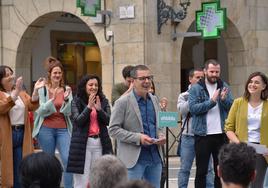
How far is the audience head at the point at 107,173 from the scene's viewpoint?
4.89 m

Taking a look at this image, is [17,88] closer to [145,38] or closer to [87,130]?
[87,130]

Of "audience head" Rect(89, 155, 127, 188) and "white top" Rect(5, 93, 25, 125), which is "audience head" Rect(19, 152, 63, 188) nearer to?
"audience head" Rect(89, 155, 127, 188)

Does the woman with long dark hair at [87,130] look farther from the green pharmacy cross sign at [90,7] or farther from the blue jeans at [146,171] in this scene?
the green pharmacy cross sign at [90,7]

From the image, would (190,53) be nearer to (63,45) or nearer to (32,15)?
(63,45)

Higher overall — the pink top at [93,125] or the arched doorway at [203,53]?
the arched doorway at [203,53]

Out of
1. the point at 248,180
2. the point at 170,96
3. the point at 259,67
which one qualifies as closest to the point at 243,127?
the point at 248,180

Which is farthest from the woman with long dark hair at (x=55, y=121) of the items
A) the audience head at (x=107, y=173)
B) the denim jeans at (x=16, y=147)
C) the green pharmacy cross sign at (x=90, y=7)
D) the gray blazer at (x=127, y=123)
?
the green pharmacy cross sign at (x=90, y=7)

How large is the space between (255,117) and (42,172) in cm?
414

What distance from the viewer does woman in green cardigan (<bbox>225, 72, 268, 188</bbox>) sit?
26.4 ft

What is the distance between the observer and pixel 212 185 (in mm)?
9875

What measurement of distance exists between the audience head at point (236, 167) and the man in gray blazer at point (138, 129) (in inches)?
116

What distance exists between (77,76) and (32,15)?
4.24m

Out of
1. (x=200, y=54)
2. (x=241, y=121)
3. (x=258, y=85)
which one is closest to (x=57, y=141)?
(x=241, y=121)

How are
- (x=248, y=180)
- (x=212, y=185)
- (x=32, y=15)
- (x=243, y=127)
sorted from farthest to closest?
(x=32, y=15) → (x=212, y=185) → (x=243, y=127) → (x=248, y=180)
